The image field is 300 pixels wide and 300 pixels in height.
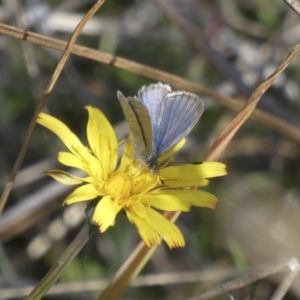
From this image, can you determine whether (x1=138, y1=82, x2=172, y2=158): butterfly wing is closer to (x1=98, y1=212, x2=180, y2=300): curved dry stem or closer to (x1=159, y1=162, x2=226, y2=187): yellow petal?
(x1=159, y1=162, x2=226, y2=187): yellow petal

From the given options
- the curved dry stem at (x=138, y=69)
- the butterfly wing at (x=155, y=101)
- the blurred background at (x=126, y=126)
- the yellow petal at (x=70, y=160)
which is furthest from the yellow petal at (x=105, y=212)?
the blurred background at (x=126, y=126)

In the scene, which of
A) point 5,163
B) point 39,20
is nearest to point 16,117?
point 5,163

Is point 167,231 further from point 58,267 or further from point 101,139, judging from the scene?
point 101,139

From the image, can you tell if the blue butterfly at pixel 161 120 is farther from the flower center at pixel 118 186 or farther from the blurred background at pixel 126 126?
the blurred background at pixel 126 126

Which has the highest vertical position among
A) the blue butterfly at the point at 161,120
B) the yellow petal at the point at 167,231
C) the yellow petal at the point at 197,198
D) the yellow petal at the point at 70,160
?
the blue butterfly at the point at 161,120

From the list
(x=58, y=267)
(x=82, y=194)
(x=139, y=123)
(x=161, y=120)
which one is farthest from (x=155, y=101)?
(x=58, y=267)

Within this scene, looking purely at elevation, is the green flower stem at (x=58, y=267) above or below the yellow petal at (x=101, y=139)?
below

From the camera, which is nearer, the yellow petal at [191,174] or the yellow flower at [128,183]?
the yellow flower at [128,183]

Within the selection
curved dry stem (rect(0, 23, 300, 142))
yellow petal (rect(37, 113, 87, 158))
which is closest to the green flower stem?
yellow petal (rect(37, 113, 87, 158))
